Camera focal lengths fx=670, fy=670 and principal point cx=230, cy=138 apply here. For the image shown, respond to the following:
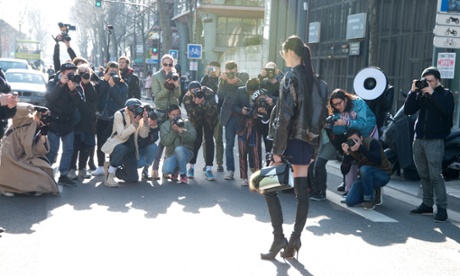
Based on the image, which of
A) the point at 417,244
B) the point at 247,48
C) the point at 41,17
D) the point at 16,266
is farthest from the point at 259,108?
the point at 41,17

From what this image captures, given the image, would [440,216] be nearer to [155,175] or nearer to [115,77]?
[155,175]

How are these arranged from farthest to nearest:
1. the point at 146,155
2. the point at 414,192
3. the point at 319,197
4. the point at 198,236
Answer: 1. the point at 146,155
2. the point at 414,192
3. the point at 319,197
4. the point at 198,236

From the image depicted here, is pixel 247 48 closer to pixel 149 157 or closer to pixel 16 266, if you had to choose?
pixel 149 157

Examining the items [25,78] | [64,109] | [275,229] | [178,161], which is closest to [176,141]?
[178,161]

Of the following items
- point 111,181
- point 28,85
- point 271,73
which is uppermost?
point 271,73

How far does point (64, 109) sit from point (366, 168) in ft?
13.8

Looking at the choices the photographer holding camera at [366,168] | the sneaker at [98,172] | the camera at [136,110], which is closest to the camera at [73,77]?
the camera at [136,110]

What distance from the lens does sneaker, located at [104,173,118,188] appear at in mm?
9644

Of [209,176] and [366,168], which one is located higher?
[366,168]

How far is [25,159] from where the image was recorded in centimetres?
850

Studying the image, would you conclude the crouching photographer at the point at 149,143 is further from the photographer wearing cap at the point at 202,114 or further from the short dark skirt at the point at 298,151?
the short dark skirt at the point at 298,151

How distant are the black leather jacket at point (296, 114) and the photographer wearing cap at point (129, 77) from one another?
6720 millimetres

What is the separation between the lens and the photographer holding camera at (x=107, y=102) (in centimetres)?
1077

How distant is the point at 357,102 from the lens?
855cm
